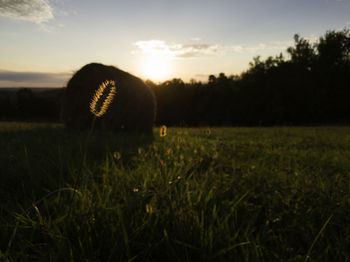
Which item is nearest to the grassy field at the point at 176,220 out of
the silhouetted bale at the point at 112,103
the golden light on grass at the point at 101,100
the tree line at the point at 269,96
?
the golden light on grass at the point at 101,100

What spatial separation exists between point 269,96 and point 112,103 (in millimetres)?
25906

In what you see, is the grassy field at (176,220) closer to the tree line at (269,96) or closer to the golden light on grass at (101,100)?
the golden light on grass at (101,100)

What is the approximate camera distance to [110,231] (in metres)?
1.41

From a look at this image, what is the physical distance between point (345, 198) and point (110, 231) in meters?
1.94

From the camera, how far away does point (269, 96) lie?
29.7 m

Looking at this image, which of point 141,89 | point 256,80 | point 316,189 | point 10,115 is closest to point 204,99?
point 256,80

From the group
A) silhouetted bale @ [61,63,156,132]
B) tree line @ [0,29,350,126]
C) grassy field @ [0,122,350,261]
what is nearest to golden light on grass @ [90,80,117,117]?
grassy field @ [0,122,350,261]

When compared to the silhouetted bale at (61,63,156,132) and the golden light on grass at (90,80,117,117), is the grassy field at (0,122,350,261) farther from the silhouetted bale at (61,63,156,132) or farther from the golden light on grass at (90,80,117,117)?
the silhouetted bale at (61,63,156,132)

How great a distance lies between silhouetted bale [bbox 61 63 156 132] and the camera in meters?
8.10

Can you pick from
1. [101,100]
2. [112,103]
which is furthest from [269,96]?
[101,100]

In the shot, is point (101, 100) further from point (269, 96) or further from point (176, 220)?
point (269, 96)

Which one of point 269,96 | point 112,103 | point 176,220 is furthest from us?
point 269,96

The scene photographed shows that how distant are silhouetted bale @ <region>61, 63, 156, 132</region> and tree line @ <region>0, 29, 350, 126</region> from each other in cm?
1756

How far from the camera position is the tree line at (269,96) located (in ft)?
81.3
